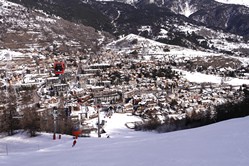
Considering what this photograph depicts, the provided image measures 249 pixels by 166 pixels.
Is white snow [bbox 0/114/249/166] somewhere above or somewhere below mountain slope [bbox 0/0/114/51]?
below

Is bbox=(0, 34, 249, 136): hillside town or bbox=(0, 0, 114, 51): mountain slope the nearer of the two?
bbox=(0, 34, 249, 136): hillside town

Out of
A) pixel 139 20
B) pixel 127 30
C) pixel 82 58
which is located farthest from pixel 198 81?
pixel 139 20

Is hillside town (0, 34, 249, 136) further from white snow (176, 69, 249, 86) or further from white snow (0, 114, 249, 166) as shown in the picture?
Result: white snow (0, 114, 249, 166)

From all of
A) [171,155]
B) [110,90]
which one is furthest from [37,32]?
[171,155]

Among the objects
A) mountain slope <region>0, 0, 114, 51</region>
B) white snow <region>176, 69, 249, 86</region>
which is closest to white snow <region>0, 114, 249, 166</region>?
white snow <region>176, 69, 249, 86</region>

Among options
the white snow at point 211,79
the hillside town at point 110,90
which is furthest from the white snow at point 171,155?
the white snow at point 211,79

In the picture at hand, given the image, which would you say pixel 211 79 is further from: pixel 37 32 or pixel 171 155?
pixel 37 32

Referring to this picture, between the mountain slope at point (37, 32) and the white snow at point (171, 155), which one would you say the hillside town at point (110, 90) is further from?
the mountain slope at point (37, 32)

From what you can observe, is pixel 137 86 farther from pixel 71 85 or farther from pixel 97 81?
pixel 71 85

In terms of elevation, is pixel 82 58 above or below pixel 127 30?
below

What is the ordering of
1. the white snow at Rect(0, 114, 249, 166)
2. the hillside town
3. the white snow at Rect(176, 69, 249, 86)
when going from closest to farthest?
the white snow at Rect(0, 114, 249, 166), the hillside town, the white snow at Rect(176, 69, 249, 86)

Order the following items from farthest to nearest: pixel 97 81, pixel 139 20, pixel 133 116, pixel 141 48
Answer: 1. pixel 139 20
2. pixel 141 48
3. pixel 97 81
4. pixel 133 116
